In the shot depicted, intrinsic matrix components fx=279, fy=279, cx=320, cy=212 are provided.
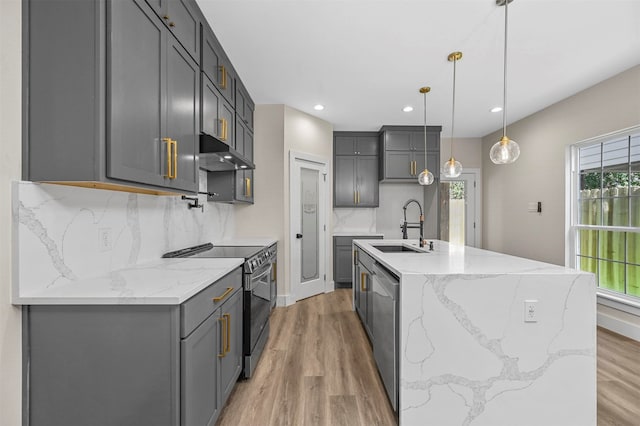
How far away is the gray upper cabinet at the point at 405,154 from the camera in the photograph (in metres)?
4.72

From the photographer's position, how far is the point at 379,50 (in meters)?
2.50

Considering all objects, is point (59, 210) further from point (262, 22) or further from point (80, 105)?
point (262, 22)

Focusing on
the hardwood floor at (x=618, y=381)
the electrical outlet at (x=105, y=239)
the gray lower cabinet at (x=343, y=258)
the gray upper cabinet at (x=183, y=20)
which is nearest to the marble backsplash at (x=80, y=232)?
the electrical outlet at (x=105, y=239)

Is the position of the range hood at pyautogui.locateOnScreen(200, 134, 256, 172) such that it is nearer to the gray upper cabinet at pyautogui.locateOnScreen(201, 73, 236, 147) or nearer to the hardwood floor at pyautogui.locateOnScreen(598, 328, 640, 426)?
the gray upper cabinet at pyautogui.locateOnScreen(201, 73, 236, 147)

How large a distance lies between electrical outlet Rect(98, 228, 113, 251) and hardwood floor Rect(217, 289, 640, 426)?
48.0 inches

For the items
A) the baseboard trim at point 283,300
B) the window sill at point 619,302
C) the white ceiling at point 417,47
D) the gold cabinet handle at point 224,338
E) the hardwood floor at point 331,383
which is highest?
the white ceiling at point 417,47

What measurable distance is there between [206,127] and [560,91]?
13.1 ft

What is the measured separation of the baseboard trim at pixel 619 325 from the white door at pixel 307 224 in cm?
329

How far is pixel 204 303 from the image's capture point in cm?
135

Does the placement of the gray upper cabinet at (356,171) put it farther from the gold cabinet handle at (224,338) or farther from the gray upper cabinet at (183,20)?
the gold cabinet handle at (224,338)

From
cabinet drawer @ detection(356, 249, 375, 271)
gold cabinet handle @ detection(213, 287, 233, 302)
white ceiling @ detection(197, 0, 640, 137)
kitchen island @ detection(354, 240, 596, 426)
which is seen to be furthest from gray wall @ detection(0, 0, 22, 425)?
cabinet drawer @ detection(356, 249, 375, 271)

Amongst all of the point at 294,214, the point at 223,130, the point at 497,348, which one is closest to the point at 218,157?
the point at 223,130

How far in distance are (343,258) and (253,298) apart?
2.70 m

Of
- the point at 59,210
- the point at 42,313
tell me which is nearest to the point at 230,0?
the point at 59,210
